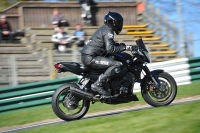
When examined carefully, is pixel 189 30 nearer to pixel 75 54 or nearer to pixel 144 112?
pixel 75 54

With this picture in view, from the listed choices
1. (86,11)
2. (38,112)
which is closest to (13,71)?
(38,112)

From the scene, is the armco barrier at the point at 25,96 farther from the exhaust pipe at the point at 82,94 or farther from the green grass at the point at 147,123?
the green grass at the point at 147,123

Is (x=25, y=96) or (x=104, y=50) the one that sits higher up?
(x=104, y=50)

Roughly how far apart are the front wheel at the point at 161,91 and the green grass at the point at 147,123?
744 millimetres

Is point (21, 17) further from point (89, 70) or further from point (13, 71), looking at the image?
point (89, 70)

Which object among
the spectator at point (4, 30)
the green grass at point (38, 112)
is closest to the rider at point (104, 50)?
the green grass at point (38, 112)

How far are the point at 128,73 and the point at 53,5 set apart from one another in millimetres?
12365

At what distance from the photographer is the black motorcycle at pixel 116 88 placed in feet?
28.6

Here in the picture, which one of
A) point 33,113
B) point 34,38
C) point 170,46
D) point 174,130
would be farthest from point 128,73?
point 170,46

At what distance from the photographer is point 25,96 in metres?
12.2

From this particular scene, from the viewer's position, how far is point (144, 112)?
26.9 ft

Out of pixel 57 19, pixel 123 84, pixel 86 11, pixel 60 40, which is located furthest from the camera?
pixel 86 11

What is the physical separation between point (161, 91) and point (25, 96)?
4.47 meters

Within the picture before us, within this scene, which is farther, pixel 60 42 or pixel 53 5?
pixel 53 5
